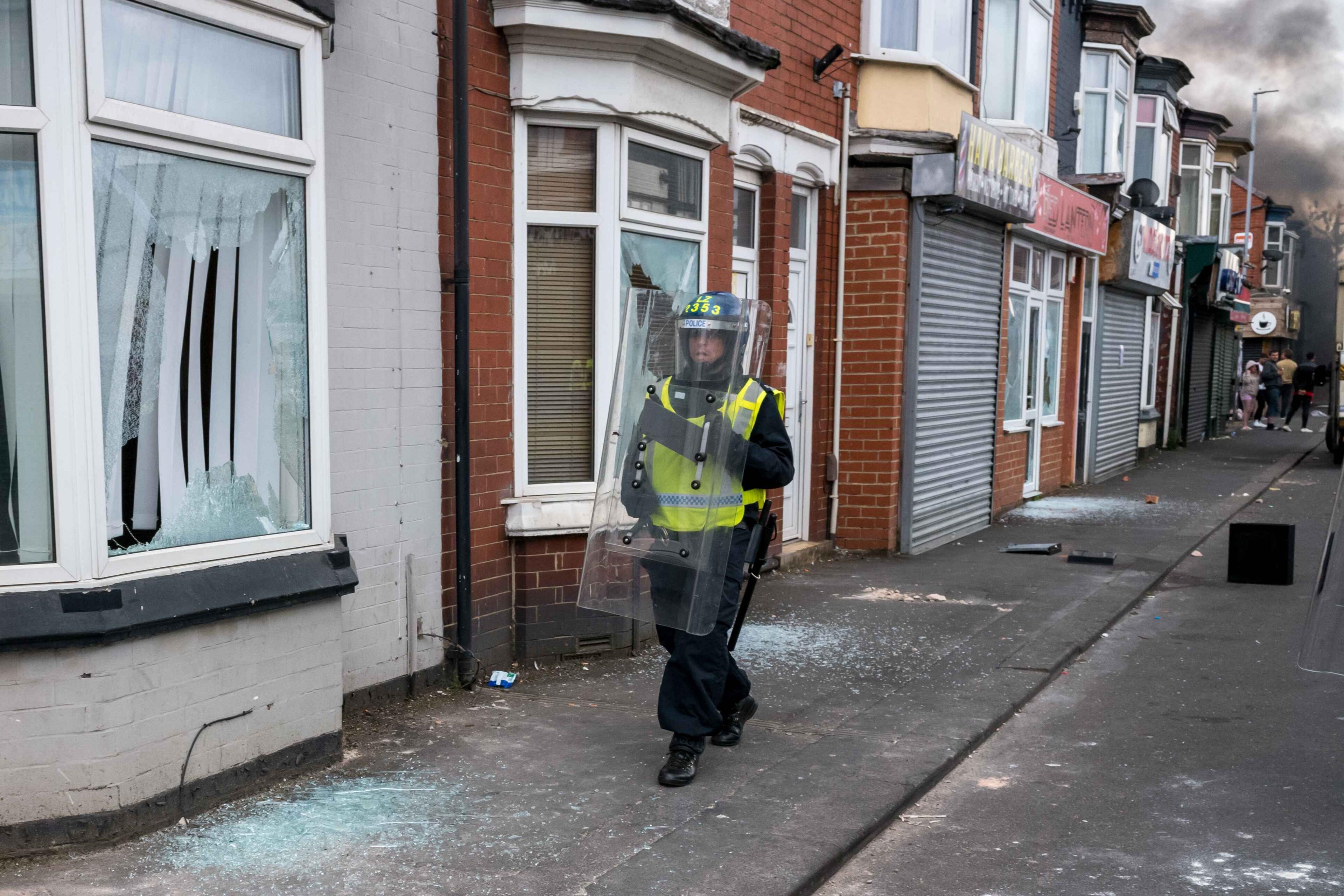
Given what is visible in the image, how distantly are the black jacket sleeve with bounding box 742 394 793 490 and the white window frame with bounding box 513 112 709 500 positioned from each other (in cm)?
159

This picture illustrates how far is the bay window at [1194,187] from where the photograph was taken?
1073 inches

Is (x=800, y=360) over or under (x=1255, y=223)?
under

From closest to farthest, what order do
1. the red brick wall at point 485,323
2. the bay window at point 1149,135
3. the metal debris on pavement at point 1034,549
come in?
the red brick wall at point 485,323, the metal debris on pavement at point 1034,549, the bay window at point 1149,135

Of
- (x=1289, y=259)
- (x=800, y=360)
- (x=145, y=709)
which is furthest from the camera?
(x=1289, y=259)

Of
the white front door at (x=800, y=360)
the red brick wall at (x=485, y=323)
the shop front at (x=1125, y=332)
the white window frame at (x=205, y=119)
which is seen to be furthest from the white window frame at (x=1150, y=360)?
the white window frame at (x=205, y=119)

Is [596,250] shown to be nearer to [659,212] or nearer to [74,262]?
[659,212]

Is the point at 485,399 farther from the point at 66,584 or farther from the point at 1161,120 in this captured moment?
the point at 1161,120

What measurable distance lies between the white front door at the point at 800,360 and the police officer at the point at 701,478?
4876 millimetres

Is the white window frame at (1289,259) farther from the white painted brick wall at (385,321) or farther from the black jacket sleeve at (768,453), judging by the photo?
the black jacket sleeve at (768,453)

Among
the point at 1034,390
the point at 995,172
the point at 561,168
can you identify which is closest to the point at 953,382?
the point at 995,172

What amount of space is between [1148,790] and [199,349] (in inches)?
163

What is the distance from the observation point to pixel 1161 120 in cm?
2197

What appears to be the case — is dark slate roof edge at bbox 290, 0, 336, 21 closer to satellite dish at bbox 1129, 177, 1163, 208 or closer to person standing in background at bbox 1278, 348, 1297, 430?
satellite dish at bbox 1129, 177, 1163, 208

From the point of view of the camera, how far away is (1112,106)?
59.1 ft
